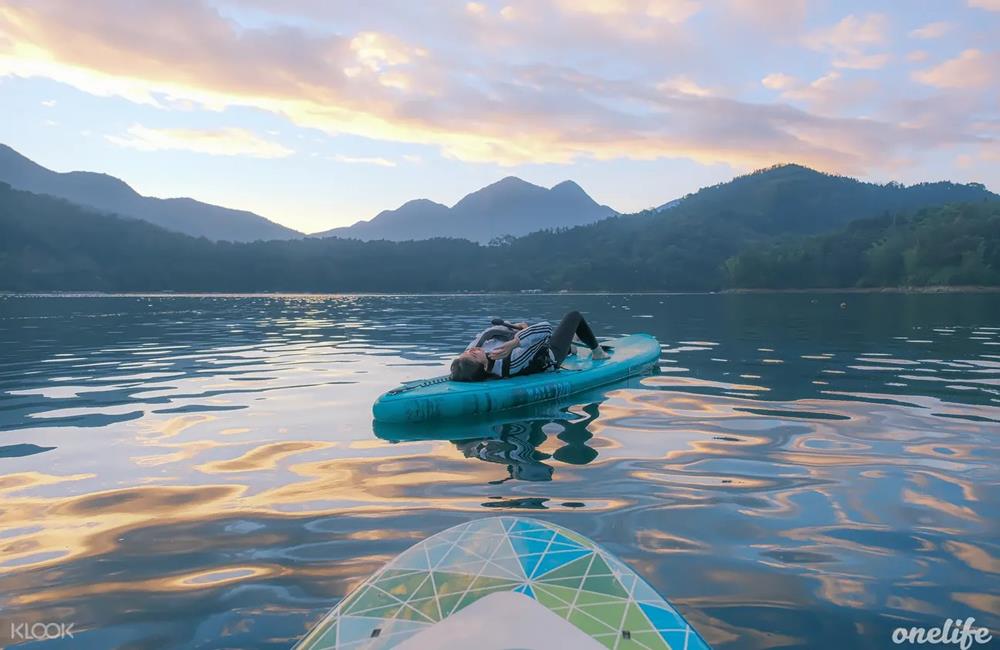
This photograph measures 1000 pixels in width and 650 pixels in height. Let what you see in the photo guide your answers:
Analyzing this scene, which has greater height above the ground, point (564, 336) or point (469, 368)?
point (564, 336)

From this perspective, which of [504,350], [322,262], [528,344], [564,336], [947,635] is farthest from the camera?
[322,262]

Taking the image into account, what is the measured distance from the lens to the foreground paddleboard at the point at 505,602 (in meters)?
2.67

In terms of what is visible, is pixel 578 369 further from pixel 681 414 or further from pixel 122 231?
pixel 122 231

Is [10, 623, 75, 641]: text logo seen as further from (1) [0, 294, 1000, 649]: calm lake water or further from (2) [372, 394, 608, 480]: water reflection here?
(2) [372, 394, 608, 480]: water reflection

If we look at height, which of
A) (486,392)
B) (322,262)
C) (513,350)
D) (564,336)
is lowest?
(486,392)

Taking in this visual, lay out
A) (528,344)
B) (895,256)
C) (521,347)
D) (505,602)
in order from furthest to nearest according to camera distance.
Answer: (895,256) < (528,344) < (521,347) < (505,602)

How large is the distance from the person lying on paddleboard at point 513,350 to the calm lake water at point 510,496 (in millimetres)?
1085

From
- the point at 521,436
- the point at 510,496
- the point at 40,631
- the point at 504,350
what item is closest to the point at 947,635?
the point at 510,496

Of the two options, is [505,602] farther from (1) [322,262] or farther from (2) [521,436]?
(1) [322,262]

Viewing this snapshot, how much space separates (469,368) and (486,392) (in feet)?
2.11

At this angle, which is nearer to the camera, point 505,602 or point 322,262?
point 505,602

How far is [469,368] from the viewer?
10391 mm

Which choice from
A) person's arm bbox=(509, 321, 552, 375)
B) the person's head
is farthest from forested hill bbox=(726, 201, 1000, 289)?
the person's head

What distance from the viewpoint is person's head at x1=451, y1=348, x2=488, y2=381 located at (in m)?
10.4
